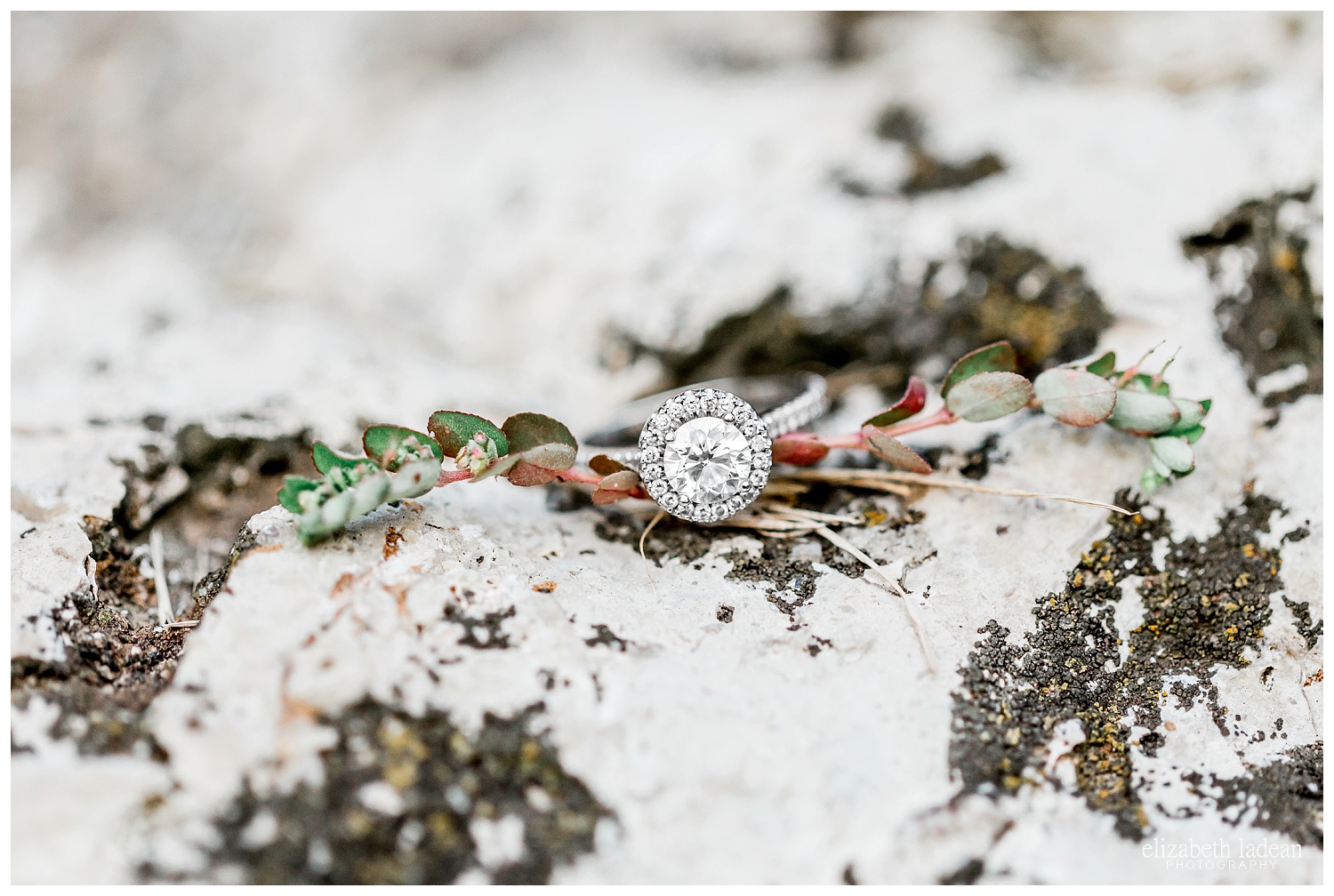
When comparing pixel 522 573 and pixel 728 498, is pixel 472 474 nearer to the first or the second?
pixel 522 573

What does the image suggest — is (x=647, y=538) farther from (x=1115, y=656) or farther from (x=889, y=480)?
(x=1115, y=656)

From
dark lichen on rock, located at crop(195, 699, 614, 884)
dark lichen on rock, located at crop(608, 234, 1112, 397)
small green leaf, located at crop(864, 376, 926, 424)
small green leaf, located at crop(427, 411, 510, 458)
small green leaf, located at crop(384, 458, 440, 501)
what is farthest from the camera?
dark lichen on rock, located at crop(608, 234, 1112, 397)

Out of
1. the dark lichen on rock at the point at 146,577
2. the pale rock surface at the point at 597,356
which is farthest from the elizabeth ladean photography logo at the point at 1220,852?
the dark lichen on rock at the point at 146,577

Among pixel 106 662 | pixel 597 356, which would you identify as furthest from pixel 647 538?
pixel 106 662

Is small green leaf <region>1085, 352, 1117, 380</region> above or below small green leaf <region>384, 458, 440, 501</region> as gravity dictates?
above

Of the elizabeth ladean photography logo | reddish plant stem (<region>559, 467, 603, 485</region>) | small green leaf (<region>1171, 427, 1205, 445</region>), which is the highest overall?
small green leaf (<region>1171, 427, 1205, 445</region>)

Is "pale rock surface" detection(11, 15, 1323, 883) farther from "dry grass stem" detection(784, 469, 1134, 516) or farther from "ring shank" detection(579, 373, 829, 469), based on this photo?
"ring shank" detection(579, 373, 829, 469)

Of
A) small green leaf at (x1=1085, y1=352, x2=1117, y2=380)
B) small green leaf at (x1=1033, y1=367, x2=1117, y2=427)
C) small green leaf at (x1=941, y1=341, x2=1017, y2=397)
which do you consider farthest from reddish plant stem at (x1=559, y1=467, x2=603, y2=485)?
small green leaf at (x1=1085, y1=352, x2=1117, y2=380)

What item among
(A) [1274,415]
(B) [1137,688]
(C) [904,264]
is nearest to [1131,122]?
(C) [904,264]
